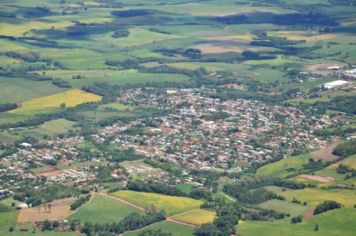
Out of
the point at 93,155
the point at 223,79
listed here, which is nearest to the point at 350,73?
the point at 223,79

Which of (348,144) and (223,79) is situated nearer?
(348,144)

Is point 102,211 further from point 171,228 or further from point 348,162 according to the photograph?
Answer: point 348,162

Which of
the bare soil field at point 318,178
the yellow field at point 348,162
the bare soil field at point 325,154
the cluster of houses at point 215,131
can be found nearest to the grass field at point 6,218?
the cluster of houses at point 215,131

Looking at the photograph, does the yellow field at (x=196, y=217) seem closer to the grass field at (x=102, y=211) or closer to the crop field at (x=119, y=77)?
the grass field at (x=102, y=211)

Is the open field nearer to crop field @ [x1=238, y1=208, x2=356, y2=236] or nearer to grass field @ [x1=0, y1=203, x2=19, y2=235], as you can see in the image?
grass field @ [x1=0, y1=203, x2=19, y2=235]

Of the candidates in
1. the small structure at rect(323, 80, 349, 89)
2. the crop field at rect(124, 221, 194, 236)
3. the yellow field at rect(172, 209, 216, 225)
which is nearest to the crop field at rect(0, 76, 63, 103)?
the small structure at rect(323, 80, 349, 89)

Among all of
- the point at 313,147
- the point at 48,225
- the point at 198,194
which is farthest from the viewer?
the point at 313,147

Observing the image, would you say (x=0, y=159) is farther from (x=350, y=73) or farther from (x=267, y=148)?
(x=350, y=73)

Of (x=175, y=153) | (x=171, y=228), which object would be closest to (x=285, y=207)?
(x=171, y=228)
